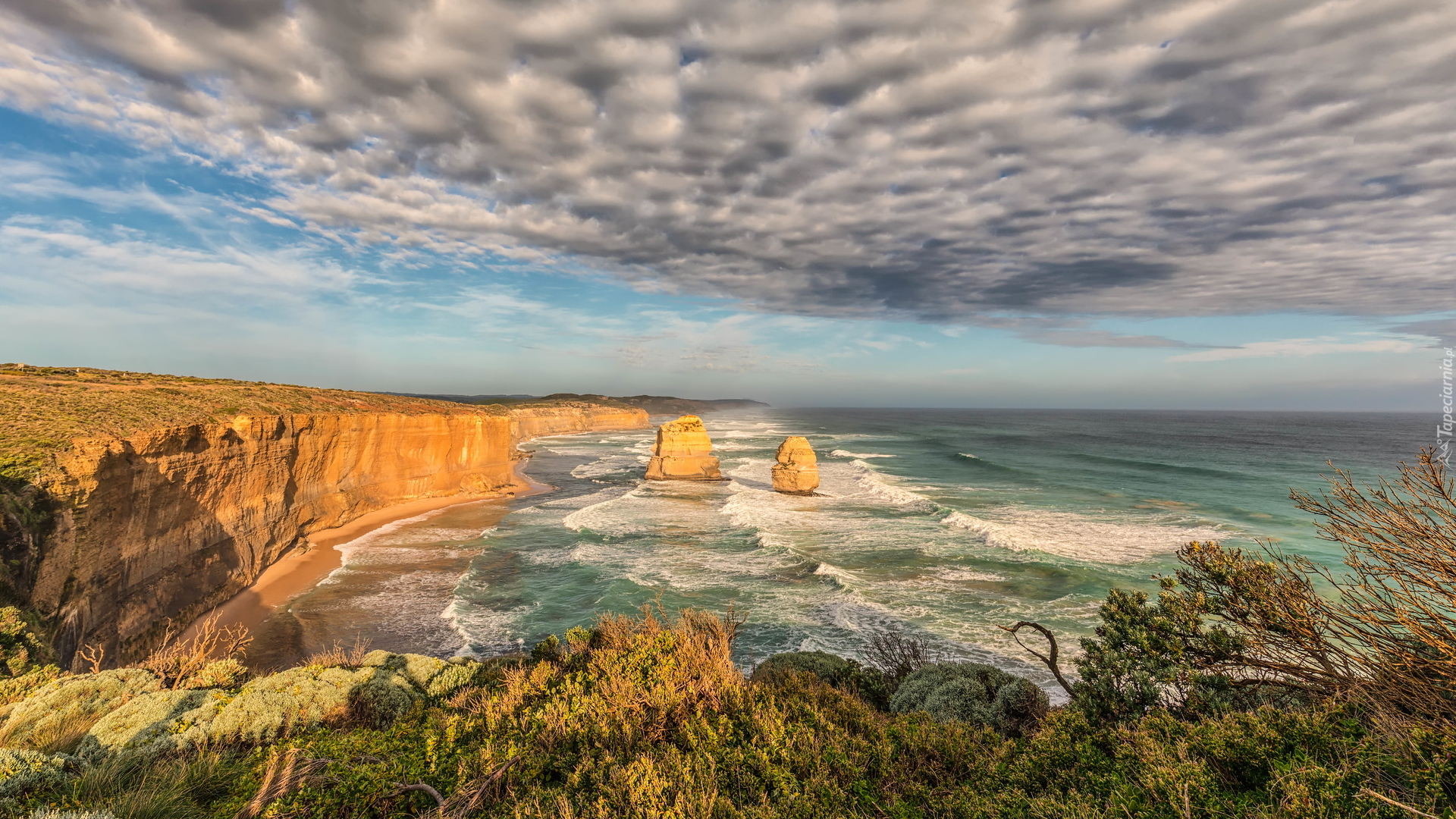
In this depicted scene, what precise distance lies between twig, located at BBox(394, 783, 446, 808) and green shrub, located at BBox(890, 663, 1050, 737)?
6291 mm

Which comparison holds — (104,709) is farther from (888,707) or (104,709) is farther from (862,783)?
(888,707)

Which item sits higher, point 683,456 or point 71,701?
point 71,701

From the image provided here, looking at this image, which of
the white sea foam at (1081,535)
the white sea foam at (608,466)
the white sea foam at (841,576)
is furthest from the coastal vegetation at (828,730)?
the white sea foam at (608,466)

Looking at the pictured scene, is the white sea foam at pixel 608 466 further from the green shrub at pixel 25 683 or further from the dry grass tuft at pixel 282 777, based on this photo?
the dry grass tuft at pixel 282 777

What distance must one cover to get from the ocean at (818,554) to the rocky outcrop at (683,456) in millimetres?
1990

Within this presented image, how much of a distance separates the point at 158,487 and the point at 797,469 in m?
32.6

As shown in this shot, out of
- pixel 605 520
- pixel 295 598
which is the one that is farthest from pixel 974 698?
pixel 605 520

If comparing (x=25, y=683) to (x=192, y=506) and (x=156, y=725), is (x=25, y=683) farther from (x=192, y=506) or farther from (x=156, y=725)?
(x=192, y=506)

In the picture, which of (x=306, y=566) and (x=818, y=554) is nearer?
(x=306, y=566)

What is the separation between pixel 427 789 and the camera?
207 inches

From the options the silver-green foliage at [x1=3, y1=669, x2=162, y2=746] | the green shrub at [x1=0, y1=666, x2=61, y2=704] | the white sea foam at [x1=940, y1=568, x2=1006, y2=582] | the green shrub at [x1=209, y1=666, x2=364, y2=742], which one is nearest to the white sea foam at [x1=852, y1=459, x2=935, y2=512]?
the white sea foam at [x1=940, y1=568, x2=1006, y2=582]

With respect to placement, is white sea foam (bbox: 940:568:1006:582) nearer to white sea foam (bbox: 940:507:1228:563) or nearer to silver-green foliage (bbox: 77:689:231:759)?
white sea foam (bbox: 940:507:1228:563)

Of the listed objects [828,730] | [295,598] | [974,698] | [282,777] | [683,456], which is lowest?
[295,598]

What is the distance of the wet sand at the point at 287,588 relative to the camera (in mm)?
16406
